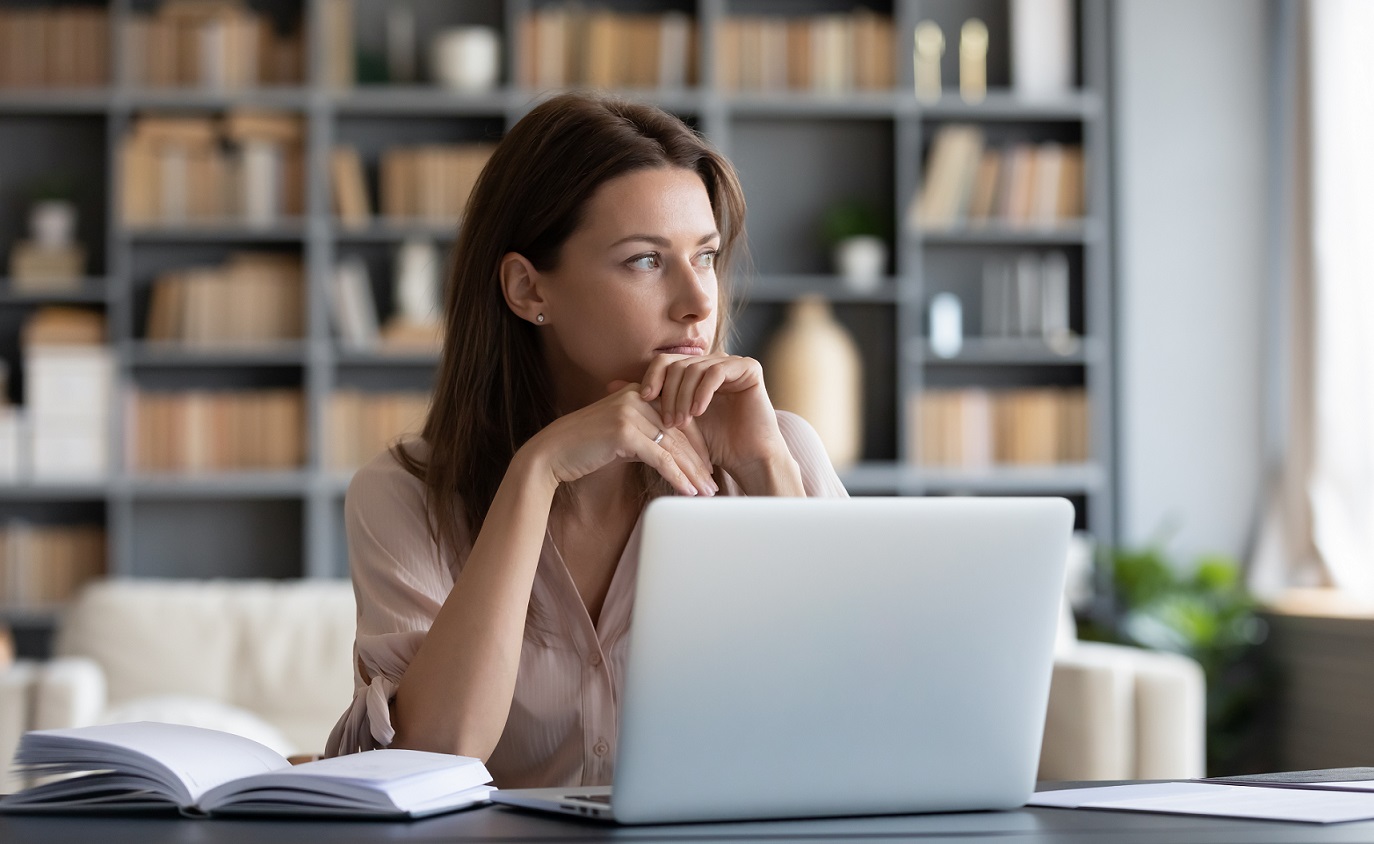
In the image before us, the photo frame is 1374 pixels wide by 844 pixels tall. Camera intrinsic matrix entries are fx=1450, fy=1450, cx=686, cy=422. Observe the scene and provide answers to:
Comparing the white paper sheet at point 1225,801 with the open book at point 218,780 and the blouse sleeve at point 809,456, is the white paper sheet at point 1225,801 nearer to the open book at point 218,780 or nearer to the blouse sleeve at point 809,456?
the open book at point 218,780

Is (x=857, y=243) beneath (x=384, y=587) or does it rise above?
above

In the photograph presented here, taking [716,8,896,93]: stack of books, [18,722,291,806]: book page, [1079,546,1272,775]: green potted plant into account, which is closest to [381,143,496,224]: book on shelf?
[716,8,896,93]: stack of books

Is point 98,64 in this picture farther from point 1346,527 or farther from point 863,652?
point 863,652

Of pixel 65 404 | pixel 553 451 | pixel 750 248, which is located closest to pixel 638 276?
pixel 553 451

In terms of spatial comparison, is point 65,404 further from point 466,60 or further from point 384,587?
point 384,587

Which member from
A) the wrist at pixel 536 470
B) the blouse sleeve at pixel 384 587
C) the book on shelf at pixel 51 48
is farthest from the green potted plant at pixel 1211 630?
the book on shelf at pixel 51 48

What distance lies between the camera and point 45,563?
441cm

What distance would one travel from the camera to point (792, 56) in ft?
14.9

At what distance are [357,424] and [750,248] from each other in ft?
4.29

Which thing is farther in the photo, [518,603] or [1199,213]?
[1199,213]

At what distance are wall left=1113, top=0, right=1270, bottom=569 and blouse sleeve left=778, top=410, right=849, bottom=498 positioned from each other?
10.2 feet

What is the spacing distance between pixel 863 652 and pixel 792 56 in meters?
3.83

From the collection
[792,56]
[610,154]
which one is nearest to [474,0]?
[792,56]

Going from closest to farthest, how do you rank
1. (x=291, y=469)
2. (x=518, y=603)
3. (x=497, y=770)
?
1. (x=518, y=603)
2. (x=497, y=770)
3. (x=291, y=469)
